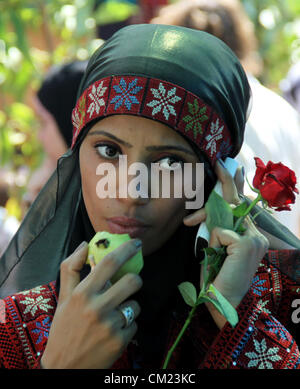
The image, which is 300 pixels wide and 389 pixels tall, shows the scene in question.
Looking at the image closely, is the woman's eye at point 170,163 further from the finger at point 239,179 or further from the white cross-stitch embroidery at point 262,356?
the white cross-stitch embroidery at point 262,356

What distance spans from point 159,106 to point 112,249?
1.29 feet

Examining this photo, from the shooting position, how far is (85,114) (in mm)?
1775

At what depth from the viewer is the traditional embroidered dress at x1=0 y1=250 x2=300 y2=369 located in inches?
64.9

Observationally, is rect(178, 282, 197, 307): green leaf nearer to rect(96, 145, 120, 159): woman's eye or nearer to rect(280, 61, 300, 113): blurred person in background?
rect(96, 145, 120, 159): woman's eye

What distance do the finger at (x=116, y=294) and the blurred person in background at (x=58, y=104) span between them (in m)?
1.95

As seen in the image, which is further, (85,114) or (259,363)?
(85,114)

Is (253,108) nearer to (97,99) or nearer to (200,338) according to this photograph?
(97,99)

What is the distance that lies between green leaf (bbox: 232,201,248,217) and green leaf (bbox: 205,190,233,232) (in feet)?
0.04

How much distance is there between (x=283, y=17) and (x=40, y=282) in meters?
3.55

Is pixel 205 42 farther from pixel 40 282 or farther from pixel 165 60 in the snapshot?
pixel 40 282

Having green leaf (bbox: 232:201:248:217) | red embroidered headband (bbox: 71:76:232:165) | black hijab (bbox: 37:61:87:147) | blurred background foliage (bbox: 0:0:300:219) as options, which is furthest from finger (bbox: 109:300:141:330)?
blurred background foliage (bbox: 0:0:300:219)

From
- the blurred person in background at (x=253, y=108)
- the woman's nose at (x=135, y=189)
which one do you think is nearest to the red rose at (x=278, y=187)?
the woman's nose at (x=135, y=189)

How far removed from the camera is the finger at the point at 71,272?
156cm
